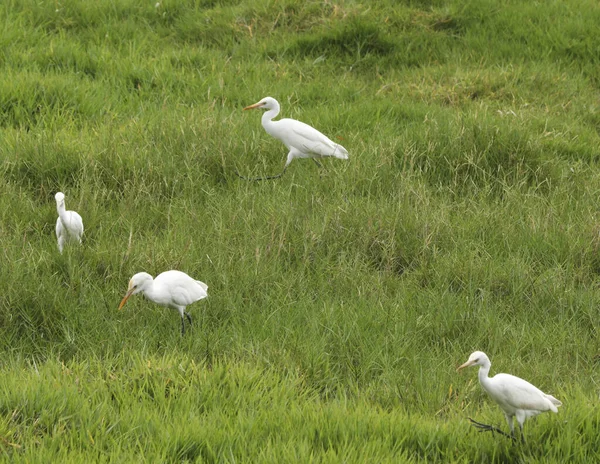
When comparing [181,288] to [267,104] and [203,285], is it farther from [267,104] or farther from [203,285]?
[267,104]

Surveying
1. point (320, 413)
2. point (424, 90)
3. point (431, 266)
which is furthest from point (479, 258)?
point (424, 90)

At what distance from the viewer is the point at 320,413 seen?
11.8 ft

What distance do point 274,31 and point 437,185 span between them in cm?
332

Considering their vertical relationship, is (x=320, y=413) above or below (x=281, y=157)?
above

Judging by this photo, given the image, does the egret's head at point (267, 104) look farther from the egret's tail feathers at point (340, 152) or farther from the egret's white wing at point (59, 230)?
the egret's white wing at point (59, 230)

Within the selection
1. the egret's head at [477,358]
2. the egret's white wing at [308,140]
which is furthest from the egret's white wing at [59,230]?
the egret's head at [477,358]

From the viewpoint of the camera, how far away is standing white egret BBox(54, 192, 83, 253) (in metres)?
5.06

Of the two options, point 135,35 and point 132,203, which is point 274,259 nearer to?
point 132,203

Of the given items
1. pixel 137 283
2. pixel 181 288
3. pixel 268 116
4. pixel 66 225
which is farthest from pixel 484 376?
pixel 268 116

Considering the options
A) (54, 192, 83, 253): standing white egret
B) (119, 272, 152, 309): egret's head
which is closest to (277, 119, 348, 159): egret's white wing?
(54, 192, 83, 253): standing white egret

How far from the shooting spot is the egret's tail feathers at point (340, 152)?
6488 mm

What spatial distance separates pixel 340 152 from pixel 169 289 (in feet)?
8.08

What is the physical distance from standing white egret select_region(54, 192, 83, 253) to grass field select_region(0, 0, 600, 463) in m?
0.13

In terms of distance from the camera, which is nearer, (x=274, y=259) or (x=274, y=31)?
(x=274, y=259)
